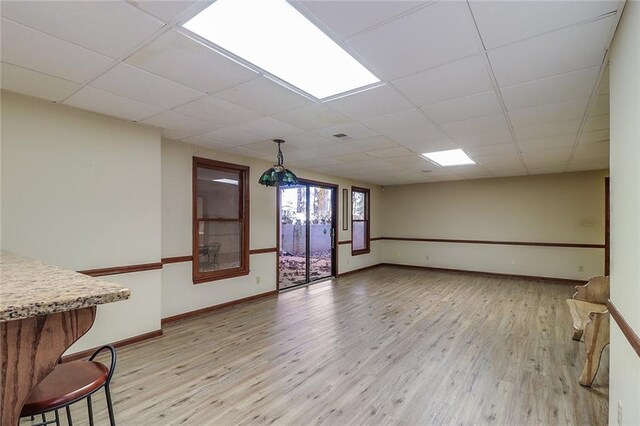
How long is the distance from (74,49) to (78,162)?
1428 millimetres

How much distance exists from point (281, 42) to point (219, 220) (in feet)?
10.9

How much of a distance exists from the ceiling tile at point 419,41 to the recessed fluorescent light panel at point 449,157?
2819mm

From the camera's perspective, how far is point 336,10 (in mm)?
1585

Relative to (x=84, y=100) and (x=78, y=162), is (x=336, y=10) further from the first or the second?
(x=78, y=162)

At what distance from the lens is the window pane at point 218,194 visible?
4.58 meters

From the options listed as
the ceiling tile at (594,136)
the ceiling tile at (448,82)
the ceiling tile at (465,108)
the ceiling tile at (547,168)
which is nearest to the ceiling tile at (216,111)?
the ceiling tile at (448,82)

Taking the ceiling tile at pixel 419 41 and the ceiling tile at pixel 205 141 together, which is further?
the ceiling tile at pixel 205 141

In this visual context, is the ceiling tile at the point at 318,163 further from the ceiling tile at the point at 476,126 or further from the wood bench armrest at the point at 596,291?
the wood bench armrest at the point at 596,291

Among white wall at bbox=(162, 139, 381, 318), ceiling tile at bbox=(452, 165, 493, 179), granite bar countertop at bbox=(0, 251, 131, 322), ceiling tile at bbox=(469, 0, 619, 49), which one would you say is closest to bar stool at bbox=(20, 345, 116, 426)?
granite bar countertop at bbox=(0, 251, 131, 322)

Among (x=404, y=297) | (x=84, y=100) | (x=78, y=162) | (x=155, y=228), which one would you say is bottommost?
(x=404, y=297)

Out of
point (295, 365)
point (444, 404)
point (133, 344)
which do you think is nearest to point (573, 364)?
point (444, 404)

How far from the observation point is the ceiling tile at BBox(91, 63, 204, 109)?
2281mm

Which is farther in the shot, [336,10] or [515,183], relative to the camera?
[515,183]

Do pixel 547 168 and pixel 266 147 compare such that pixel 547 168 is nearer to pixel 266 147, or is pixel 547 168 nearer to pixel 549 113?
pixel 549 113
